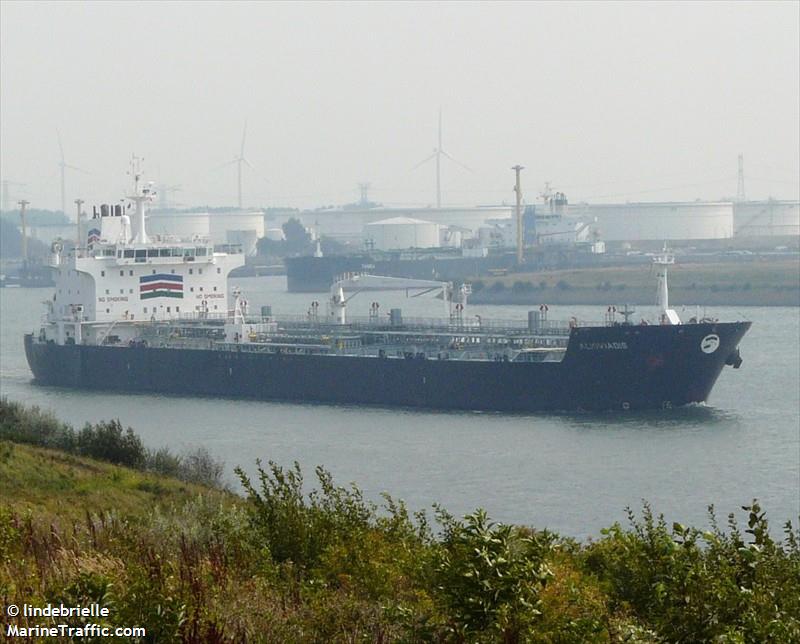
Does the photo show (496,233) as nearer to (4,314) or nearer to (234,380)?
(4,314)

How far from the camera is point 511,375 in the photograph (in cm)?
2766

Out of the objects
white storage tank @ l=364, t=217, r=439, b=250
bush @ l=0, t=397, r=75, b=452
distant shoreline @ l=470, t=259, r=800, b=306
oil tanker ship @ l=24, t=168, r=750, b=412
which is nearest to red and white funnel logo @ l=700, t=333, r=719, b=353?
oil tanker ship @ l=24, t=168, r=750, b=412

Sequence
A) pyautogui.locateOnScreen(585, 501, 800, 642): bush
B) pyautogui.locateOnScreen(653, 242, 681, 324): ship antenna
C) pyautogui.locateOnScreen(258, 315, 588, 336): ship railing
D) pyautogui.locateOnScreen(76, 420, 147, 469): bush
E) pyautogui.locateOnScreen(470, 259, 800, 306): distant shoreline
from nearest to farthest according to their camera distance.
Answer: pyautogui.locateOnScreen(585, 501, 800, 642): bush
pyautogui.locateOnScreen(76, 420, 147, 469): bush
pyautogui.locateOnScreen(653, 242, 681, 324): ship antenna
pyautogui.locateOnScreen(258, 315, 588, 336): ship railing
pyautogui.locateOnScreen(470, 259, 800, 306): distant shoreline

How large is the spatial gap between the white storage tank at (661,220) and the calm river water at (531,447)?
3198 inches

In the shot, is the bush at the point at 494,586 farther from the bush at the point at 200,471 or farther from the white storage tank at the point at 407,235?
the white storage tank at the point at 407,235

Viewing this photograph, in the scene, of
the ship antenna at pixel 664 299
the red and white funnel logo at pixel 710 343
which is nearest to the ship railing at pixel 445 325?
the ship antenna at pixel 664 299

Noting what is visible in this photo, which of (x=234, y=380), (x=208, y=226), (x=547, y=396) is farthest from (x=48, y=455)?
(x=208, y=226)

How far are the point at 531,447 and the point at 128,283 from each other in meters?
16.3

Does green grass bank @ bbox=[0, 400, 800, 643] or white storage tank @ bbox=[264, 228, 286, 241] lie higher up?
white storage tank @ bbox=[264, 228, 286, 241]

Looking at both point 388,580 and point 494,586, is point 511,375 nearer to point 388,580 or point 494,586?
point 388,580

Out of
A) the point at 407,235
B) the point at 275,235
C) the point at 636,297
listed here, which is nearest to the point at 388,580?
the point at 636,297

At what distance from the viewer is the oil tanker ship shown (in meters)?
26.8

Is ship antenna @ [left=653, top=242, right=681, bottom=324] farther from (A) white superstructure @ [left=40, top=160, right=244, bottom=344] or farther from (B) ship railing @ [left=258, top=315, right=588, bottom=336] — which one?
(A) white superstructure @ [left=40, top=160, right=244, bottom=344]

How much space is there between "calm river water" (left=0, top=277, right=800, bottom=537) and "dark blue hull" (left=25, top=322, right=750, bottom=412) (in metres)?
0.59
